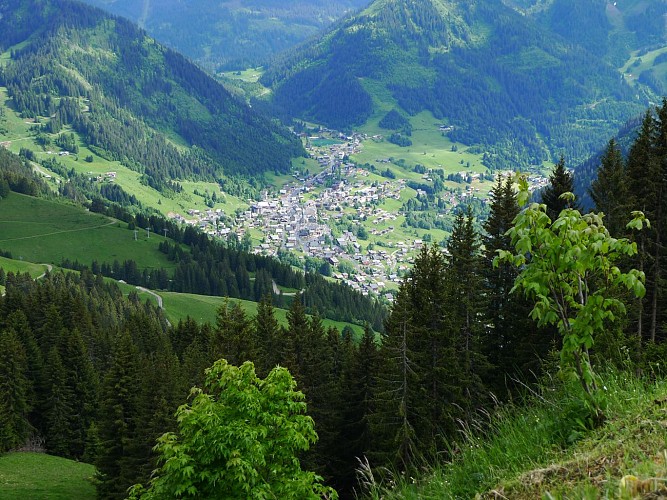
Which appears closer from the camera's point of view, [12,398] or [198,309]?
[12,398]

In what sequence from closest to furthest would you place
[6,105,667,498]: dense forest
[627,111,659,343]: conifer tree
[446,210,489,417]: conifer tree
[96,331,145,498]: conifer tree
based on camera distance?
[6,105,667,498]: dense forest
[446,210,489,417]: conifer tree
[627,111,659,343]: conifer tree
[96,331,145,498]: conifer tree

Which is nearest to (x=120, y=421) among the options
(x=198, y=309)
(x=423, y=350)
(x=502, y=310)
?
(x=423, y=350)

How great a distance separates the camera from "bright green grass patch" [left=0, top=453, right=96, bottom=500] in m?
51.9

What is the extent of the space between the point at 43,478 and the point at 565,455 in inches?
2481

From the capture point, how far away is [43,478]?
58.1 m

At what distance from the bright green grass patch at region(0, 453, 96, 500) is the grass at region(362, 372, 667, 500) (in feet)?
173

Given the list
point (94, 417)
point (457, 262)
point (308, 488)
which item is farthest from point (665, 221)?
point (94, 417)

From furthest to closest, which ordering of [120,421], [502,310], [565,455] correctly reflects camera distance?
[120,421] → [502,310] → [565,455]

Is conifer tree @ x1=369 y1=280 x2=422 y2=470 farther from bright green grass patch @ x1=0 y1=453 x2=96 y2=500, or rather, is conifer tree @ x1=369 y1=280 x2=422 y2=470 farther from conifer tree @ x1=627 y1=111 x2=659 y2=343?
bright green grass patch @ x1=0 y1=453 x2=96 y2=500

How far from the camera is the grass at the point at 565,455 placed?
20.8 ft

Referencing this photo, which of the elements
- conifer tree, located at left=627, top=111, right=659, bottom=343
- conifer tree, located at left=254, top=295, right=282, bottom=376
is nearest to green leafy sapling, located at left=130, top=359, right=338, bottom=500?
conifer tree, located at left=627, top=111, right=659, bottom=343

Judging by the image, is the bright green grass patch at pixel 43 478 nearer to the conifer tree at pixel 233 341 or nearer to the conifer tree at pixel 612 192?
the conifer tree at pixel 233 341

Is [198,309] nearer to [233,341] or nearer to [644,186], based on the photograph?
[233,341]

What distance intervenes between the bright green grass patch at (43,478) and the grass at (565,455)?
52800 millimetres
